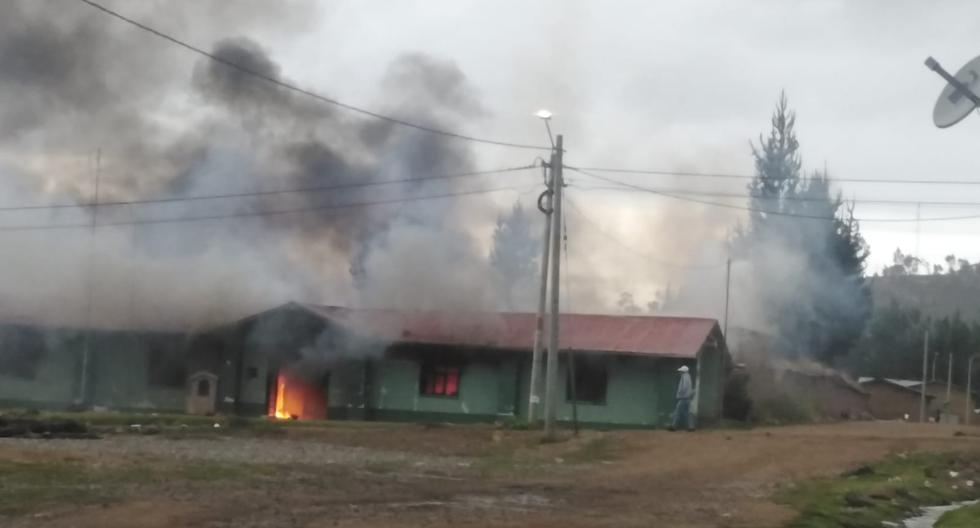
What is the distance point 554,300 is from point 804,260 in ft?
85.3

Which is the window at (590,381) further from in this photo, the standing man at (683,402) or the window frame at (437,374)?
the standing man at (683,402)

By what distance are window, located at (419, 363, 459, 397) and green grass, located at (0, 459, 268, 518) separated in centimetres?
1919

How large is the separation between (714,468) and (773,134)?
4396 cm

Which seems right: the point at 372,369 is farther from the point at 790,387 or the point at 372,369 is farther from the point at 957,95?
the point at 957,95

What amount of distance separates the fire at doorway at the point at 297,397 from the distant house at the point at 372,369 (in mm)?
41

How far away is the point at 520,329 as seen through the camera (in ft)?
130

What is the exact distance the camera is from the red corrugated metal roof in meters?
37.8

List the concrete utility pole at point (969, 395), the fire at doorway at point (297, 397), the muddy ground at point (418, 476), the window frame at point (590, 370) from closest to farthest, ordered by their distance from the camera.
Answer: the muddy ground at point (418, 476) → the window frame at point (590, 370) → the fire at doorway at point (297, 397) → the concrete utility pole at point (969, 395)

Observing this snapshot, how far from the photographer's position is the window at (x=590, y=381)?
38.9 meters

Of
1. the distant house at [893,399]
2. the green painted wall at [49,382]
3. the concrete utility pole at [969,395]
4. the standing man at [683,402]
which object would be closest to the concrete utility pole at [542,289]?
the standing man at [683,402]

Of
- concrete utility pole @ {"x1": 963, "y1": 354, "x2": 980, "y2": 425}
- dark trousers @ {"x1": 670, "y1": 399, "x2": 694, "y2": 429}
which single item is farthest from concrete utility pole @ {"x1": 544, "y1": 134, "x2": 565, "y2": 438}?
concrete utility pole @ {"x1": 963, "y1": 354, "x2": 980, "y2": 425}

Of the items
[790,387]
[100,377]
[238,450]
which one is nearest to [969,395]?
[790,387]

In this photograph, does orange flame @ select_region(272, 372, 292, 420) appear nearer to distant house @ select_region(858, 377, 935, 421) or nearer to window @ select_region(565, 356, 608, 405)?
window @ select_region(565, 356, 608, 405)

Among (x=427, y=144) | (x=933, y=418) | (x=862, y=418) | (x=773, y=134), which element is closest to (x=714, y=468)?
(x=427, y=144)
